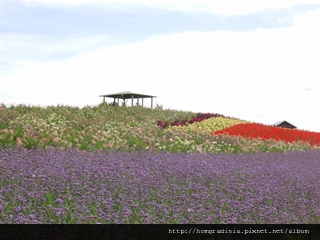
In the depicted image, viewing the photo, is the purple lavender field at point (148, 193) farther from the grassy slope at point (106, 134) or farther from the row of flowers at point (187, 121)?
the row of flowers at point (187, 121)

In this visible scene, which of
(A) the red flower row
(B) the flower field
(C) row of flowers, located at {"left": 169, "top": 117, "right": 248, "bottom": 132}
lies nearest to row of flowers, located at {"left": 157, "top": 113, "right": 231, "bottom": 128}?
(C) row of flowers, located at {"left": 169, "top": 117, "right": 248, "bottom": 132}

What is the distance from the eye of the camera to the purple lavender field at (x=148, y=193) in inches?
191

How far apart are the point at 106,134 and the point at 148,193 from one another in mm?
7290

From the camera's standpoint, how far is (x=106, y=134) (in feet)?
42.8

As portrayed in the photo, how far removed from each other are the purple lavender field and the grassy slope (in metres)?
3.15

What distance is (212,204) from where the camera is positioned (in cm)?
567

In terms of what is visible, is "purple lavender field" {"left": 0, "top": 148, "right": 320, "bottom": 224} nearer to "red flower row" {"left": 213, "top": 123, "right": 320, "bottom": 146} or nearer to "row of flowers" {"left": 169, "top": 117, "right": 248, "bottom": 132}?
A: "red flower row" {"left": 213, "top": 123, "right": 320, "bottom": 146}

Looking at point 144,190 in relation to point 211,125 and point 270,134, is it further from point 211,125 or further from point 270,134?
point 211,125

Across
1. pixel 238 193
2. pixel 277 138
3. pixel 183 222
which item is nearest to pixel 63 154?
pixel 238 193

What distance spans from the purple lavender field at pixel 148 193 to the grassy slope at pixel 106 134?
3.15 metres

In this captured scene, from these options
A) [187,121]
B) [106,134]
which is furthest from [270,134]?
[106,134]

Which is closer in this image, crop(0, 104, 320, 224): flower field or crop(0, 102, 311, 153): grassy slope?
crop(0, 104, 320, 224): flower field

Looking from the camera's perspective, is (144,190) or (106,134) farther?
(106,134)

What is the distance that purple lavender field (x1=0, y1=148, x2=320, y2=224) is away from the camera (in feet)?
15.9
